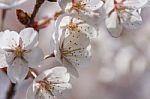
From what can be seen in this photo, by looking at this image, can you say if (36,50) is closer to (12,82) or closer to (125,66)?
(12,82)

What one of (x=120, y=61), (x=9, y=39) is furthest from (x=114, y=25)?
(x=120, y=61)

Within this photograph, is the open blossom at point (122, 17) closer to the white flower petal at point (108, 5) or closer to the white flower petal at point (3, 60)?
the white flower petal at point (108, 5)

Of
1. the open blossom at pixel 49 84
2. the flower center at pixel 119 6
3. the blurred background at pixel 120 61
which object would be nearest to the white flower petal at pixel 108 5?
the flower center at pixel 119 6

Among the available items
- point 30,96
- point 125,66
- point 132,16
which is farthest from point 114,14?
point 125,66

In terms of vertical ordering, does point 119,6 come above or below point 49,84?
above

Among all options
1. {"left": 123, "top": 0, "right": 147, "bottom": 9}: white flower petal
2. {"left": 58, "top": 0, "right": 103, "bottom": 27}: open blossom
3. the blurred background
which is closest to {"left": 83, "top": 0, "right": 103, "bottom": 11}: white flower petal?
{"left": 58, "top": 0, "right": 103, "bottom": 27}: open blossom

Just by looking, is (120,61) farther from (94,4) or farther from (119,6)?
(94,4)
